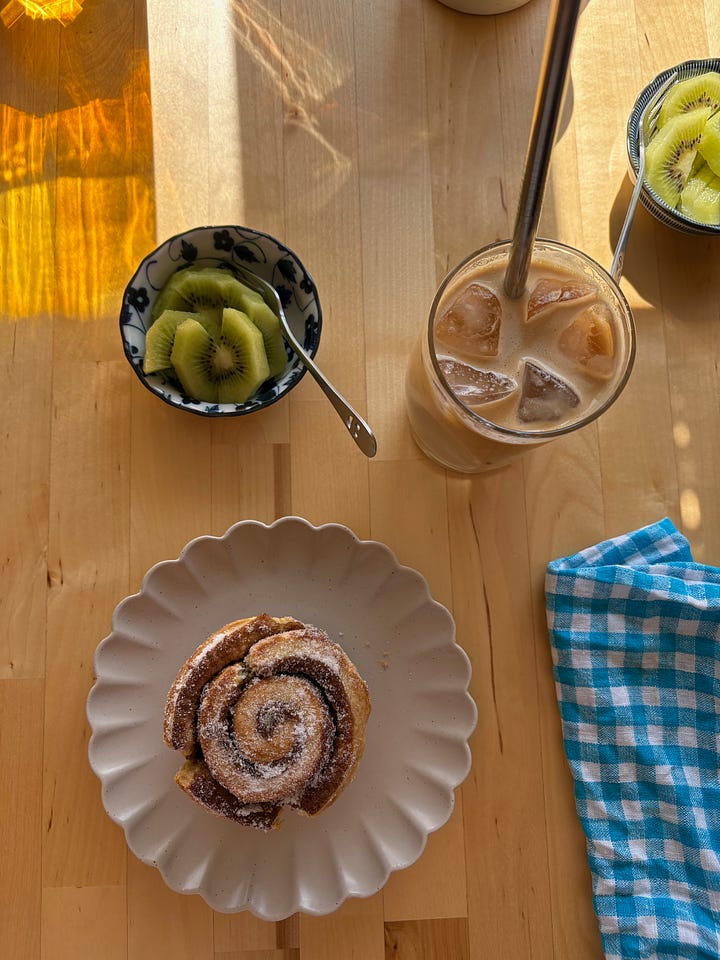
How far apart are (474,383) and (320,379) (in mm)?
213

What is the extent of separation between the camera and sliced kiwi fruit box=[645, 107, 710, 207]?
1.24 metres

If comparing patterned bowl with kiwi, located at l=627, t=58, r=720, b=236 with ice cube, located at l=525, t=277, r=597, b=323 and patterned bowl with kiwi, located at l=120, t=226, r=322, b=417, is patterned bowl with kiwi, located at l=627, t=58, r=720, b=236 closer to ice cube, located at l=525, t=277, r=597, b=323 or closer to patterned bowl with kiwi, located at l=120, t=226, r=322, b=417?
ice cube, located at l=525, t=277, r=597, b=323

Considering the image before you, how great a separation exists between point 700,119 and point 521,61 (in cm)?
28

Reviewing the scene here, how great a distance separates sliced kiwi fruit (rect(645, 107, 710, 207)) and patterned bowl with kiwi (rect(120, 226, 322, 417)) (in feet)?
1.75

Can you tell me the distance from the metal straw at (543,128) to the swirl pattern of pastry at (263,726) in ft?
1.71

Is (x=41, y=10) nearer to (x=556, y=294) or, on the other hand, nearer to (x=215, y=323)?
(x=215, y=323)

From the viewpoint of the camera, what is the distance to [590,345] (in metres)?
1.02

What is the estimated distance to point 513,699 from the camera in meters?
1.21

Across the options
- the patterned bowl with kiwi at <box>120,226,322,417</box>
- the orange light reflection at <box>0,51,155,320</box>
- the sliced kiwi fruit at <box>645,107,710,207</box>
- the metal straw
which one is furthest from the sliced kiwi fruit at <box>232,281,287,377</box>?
the sliced kiwi fruit at <box>645,107,710,207</box>

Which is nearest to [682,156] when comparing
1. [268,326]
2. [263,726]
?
[268,326]

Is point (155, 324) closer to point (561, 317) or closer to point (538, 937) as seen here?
point (561, 317)

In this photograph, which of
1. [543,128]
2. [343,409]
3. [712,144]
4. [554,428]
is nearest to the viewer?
[543,128]

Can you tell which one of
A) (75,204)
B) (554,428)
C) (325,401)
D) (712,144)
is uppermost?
(712,144)

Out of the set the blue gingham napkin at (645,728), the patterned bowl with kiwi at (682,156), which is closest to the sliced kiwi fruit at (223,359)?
the blue gingham napkin at (645,728)
